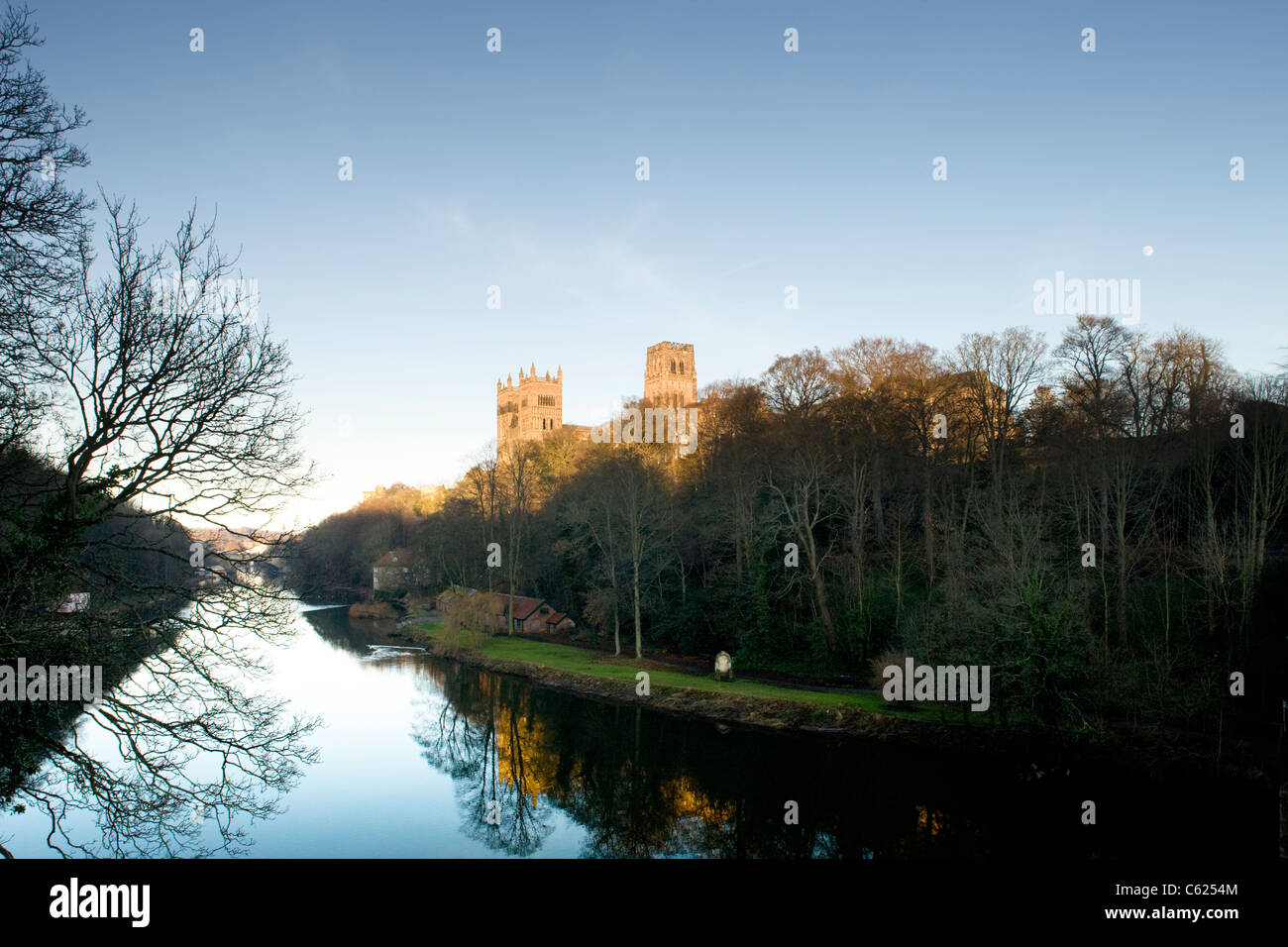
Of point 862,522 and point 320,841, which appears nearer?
point 320,841

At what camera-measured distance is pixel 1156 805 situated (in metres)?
17.4

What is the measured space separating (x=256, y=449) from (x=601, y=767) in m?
16.1

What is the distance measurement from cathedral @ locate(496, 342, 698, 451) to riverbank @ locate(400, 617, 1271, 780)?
6021 cm

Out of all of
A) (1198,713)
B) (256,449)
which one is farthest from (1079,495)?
(256,449)

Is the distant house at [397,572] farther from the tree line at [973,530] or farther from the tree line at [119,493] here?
the tree line at [119,493]

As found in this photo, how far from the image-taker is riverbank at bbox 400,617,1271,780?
19469mm

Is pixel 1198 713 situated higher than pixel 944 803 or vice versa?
pixel 1198 713

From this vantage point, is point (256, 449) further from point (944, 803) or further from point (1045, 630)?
point (1045, 630)

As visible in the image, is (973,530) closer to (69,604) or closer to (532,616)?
(532,616)

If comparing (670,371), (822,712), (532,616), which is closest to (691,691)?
(822,712)

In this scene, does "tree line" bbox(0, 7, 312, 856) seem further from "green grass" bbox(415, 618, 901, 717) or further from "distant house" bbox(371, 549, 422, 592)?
"distant house" bbox(371, 549, 422, 592)

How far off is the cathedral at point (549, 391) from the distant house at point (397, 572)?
30983mm

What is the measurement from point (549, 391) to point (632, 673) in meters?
86.7

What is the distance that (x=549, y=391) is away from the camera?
116938 millimetres
